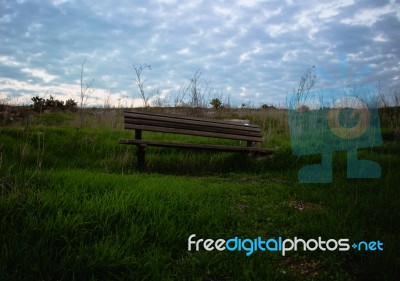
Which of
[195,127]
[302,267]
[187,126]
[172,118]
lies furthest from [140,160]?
[302,267]

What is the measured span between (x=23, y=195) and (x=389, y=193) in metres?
3.81

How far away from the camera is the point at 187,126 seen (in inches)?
229

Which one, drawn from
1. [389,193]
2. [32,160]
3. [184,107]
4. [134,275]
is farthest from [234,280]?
[184,107]

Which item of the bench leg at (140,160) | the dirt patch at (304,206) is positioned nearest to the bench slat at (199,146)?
the bench leg at (140,160)

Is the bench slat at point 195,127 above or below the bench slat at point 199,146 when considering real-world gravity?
above

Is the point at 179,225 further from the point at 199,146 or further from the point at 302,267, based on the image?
the point at 199,146

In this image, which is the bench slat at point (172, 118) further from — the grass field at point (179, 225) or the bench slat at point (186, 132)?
the grass field at point (179, 225)

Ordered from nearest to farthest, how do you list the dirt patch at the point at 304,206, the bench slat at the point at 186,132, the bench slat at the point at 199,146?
the dirt patch at the point at 304,206 → the bench slat at the point at 199,146 → the bench slat at the point at 186,132

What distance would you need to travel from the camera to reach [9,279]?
1818 millimetres

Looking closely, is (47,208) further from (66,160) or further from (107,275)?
(66,160)

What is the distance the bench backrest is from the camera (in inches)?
213

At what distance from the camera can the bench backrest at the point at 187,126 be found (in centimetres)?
541

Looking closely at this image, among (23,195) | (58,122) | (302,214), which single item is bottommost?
(302,214)

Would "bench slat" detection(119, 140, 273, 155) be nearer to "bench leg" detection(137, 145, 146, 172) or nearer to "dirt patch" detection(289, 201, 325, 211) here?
"bench leg" detection(137, 145, 146, 172)
